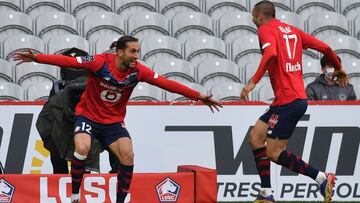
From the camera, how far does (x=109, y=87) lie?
939 centimetres

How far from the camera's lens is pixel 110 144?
9547 mm

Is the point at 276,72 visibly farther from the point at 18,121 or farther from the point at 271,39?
the point at 18,121

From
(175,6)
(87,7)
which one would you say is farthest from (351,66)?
(87,7)

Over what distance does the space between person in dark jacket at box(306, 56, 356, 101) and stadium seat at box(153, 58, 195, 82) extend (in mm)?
2265

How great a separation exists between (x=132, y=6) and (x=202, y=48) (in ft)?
5.31

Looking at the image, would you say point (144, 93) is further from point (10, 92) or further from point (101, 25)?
point (101, 25)

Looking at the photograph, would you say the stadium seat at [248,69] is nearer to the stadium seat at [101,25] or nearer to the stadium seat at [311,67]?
the stadium seat at [311,67]

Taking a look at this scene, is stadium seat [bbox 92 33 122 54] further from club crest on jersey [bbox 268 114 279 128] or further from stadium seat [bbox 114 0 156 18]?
club crest on jersey [bbox 268 114 279 128]

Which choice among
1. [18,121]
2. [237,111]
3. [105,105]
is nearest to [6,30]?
[18,121]

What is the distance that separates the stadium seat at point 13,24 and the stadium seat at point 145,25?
155 centimetres

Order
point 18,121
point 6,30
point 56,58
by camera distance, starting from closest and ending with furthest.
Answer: point 56,58
point 18,121
point 6,30

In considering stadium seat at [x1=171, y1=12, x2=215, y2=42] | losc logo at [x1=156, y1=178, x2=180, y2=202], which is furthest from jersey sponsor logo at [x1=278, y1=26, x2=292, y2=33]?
stadium seat at [x1=171, y1=12, x2=215, y2=42]

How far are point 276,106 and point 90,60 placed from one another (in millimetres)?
1882

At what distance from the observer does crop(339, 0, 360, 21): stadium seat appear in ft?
53.1
